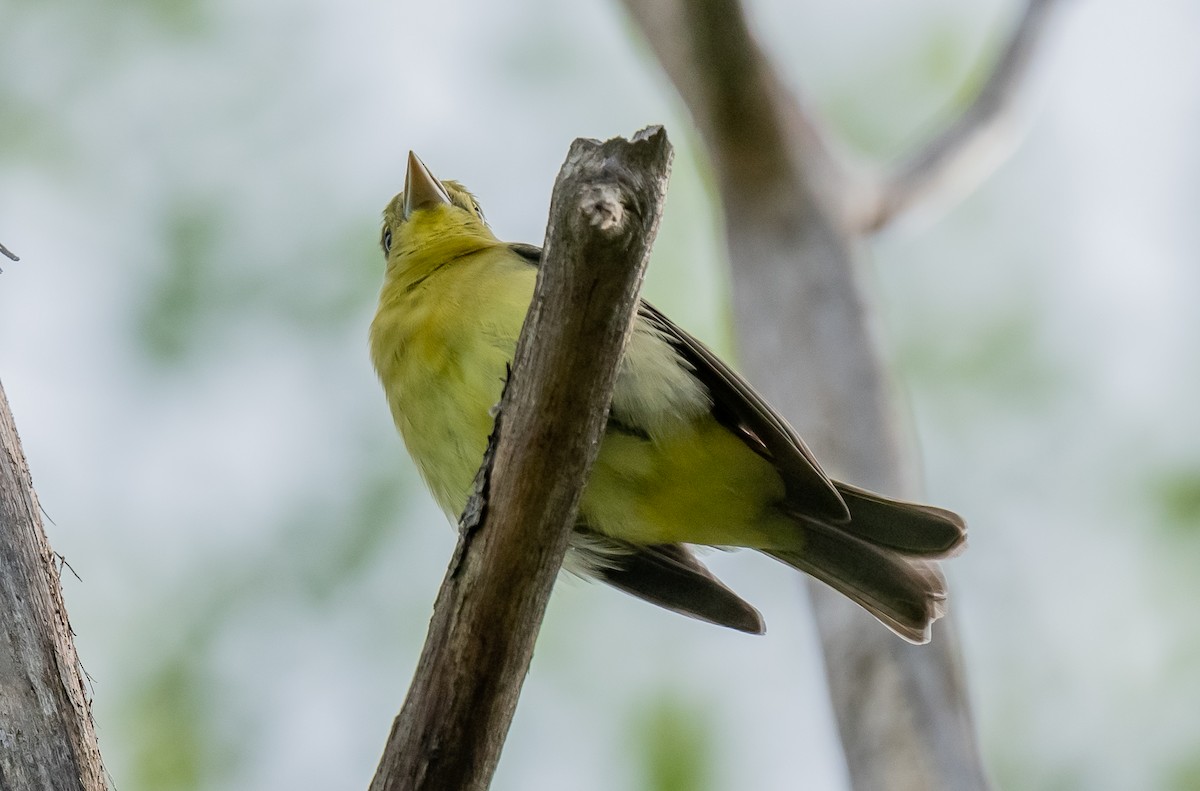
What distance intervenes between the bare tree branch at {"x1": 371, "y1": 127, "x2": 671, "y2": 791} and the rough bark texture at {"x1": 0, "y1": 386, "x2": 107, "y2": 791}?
2.04 ft

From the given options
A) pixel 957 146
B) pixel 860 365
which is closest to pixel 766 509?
pixel 860 365

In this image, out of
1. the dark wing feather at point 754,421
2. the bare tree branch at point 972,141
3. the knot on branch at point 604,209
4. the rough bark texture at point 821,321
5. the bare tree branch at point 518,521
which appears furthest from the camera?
the bare tree branch at point 972,141

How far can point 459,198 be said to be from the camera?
5.43 meters

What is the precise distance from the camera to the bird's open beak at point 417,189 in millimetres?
5070

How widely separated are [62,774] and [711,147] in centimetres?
429

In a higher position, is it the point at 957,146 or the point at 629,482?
the point at 957,146

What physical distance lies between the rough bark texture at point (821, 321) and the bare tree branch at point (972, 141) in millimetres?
212

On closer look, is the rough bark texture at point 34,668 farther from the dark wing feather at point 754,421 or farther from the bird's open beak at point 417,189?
the bird's open beak at point 417,189

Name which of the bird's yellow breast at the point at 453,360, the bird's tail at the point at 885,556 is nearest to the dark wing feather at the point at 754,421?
the bird's tail at the point at 885,556

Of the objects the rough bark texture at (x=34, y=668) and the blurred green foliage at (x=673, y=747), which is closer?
the rough bark texture at (x=34, y=668)

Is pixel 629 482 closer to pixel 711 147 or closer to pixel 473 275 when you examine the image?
pixel 473 275

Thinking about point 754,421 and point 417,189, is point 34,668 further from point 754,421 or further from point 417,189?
point 417,189

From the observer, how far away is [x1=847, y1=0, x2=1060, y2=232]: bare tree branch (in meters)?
6.80

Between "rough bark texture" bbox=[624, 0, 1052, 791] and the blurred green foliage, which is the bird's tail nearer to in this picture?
"rough bark texture" bbox=[624, 0, 1052, 791]
